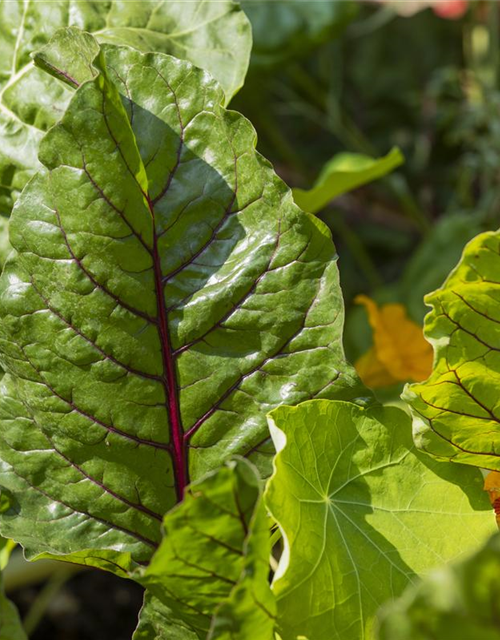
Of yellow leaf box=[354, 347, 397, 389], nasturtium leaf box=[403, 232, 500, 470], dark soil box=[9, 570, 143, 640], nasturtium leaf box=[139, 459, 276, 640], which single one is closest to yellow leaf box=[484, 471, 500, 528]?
nasturtium leaf box=[403, 232, 500, 470]

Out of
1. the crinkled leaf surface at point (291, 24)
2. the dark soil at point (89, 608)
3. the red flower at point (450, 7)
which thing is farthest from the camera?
the red flower at point (450, 7)

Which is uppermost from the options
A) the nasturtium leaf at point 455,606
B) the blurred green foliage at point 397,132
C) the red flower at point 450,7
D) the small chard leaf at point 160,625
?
the nasturtium leaf at point 455,606

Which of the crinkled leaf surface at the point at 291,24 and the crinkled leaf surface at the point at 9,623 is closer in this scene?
the crinkled leaf surface at the point at 9,623

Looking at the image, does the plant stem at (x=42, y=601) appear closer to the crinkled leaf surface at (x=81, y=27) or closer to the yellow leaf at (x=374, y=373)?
the yellow leaf at (x=374, y=373)

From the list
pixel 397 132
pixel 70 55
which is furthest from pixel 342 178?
pixel 397 132

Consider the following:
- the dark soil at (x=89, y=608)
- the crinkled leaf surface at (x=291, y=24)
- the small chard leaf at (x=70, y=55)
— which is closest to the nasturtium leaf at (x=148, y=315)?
the small chard leaf at (x=70, y=55)

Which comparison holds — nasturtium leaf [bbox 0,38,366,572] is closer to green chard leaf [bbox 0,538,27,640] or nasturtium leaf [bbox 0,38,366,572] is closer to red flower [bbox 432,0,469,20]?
green chard leaf [bbox 0,538,27,640]

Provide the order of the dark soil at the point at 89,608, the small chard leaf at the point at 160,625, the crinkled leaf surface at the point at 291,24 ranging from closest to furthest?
1. the small chard leaf at the point at 160,625
2. the crinkled leaf surface at the point at 291,24
3. the dark soil at the point at 89,608

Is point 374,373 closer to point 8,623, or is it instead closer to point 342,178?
point 342,178
